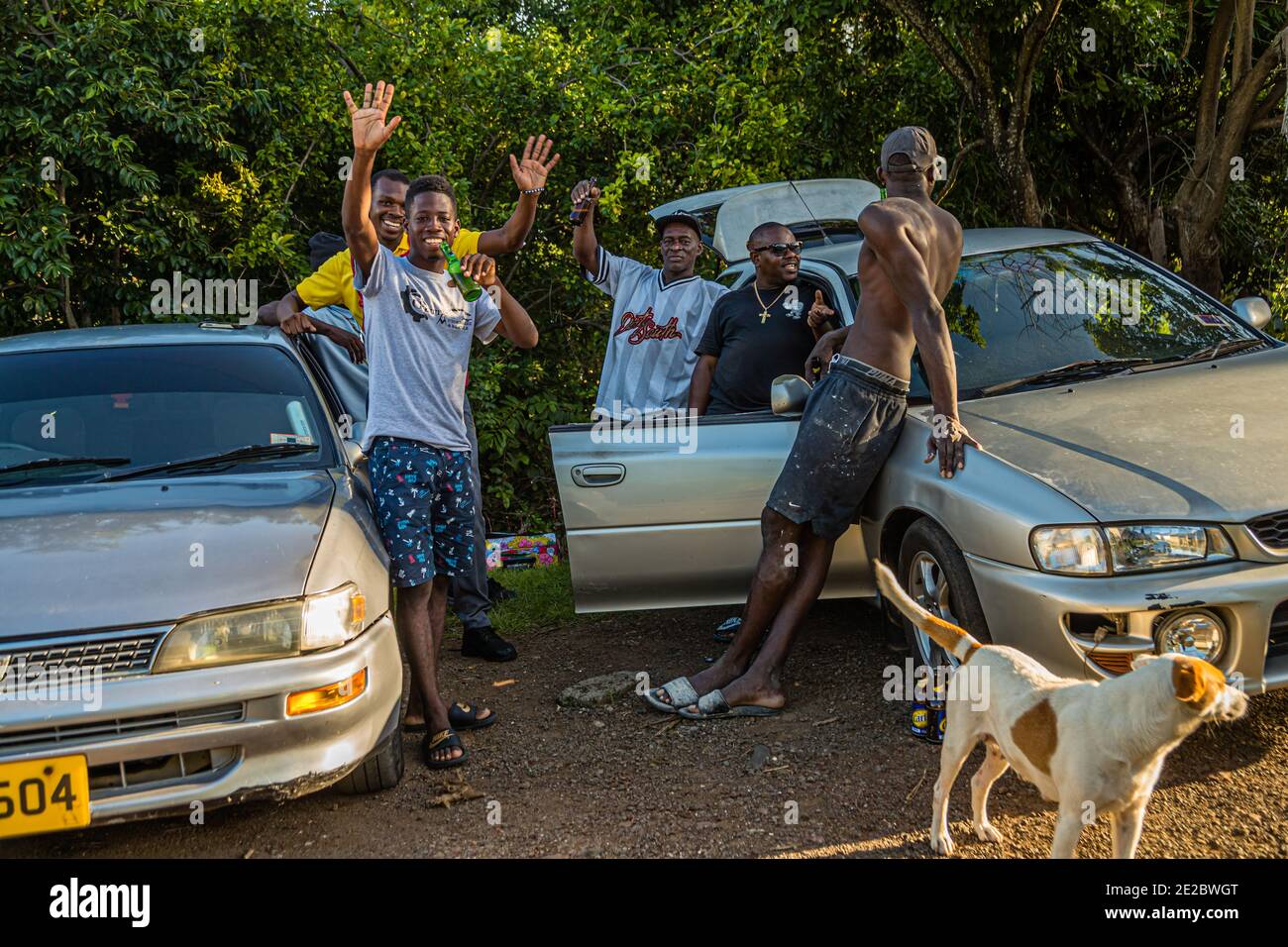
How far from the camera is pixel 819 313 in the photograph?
4996mm

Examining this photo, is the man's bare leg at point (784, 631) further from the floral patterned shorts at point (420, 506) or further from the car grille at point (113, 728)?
the car grille at point (113, 728)

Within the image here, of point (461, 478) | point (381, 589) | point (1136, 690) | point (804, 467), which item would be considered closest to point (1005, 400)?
point (804, 467)

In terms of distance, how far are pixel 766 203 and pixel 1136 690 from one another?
3.83 meters

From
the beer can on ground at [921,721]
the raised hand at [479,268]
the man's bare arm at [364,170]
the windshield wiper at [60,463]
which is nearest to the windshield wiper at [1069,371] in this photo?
the beer can on ground at [921,721]

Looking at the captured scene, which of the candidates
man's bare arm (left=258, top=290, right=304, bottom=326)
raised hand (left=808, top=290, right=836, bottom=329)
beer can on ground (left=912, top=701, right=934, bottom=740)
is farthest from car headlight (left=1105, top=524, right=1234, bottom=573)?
man's bare arm (left=258, top=290, right=304, bottom=326)

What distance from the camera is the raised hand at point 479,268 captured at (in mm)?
4164

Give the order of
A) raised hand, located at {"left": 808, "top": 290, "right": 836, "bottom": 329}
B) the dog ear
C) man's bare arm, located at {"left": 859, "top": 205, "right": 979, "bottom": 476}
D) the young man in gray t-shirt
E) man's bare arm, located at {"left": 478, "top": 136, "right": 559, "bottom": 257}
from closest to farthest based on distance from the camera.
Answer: the dog ear < man's bare arm, located at {"left": 859, "top": 205, "right": 979, "bottom": 476} < the young man in gray t-shirt < man's bare arm, located at {"left": 478, "top": 136, "right": 559, "bottom": 257} < raised hand, located at {"left": 808, "top": 290, "right": 836, "bottom": 329}

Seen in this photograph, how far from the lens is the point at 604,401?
593 centimetres

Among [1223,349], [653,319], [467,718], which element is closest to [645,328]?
[653,319]

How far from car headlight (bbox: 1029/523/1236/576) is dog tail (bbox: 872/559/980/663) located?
0.45m

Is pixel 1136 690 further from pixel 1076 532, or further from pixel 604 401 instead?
pixel 604 401

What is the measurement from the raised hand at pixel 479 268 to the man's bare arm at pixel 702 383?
4.70 feet

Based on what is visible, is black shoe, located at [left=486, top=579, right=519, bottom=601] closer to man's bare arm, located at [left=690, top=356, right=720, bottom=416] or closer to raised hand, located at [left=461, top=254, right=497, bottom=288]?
man's bare arm, located at [left=690, top=356, right=720, bottom=416]

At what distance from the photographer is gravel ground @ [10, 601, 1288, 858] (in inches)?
130
